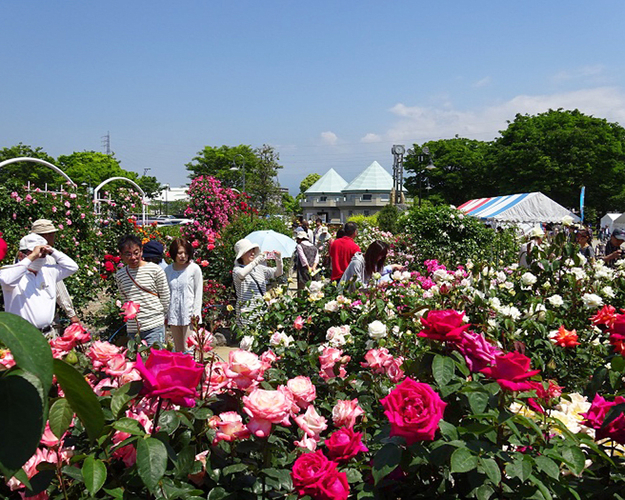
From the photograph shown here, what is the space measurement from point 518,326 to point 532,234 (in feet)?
4.30

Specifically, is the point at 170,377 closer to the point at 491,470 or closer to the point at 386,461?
the point at 386,461

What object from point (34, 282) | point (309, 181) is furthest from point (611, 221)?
point (309, 181)

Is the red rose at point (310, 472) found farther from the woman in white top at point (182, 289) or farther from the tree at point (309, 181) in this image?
the tree at point (309, 181)

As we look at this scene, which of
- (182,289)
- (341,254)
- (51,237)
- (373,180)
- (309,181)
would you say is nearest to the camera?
(51,237)

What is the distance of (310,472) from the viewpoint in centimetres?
127

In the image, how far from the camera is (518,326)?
3014 millimetres

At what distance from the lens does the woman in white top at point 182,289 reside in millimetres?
4977

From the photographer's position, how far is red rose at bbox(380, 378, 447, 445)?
126 cm

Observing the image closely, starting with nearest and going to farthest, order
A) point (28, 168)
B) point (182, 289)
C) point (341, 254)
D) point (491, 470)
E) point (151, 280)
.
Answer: point (491, 470)
point (151, 280)
point (182, 289)
point (341, 254)
point (28, 168)

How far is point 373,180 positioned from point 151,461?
72521 mm

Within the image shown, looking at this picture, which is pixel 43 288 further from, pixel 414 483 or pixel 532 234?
pixel 532 234

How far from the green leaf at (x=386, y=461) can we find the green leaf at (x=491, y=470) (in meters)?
0.20

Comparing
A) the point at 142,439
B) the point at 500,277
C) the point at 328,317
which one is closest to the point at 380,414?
the point at 142,439

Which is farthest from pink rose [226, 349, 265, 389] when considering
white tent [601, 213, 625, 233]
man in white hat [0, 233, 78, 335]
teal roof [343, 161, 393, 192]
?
teal roof [343, 161, 393, 192]
